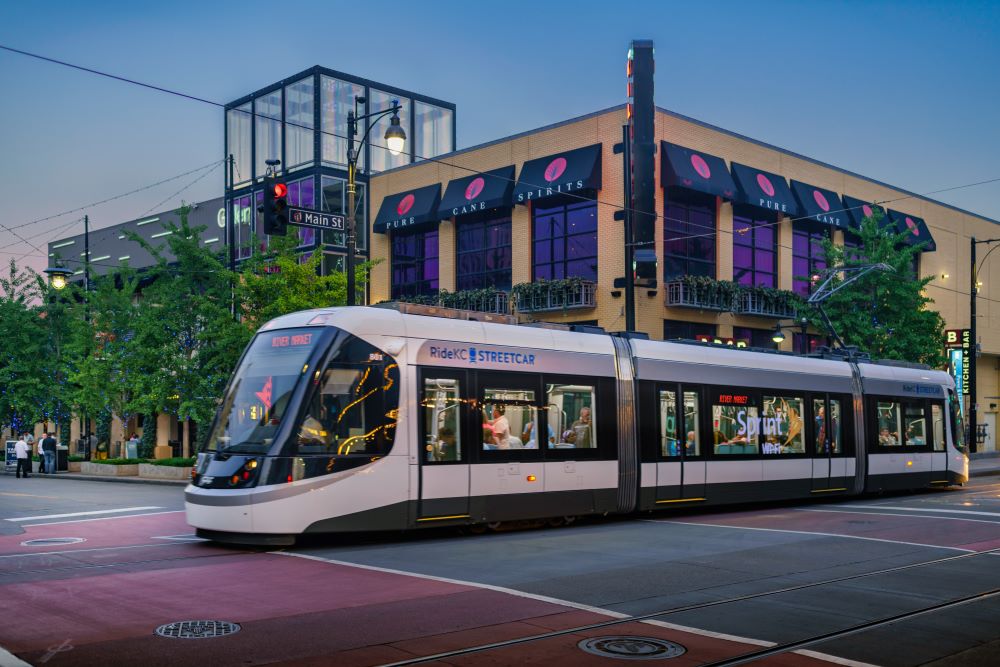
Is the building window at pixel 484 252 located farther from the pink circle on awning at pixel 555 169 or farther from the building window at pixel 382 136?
the building window at pixel 382 136

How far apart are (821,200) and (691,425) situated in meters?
23.8

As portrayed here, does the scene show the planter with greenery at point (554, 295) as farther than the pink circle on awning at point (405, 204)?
No

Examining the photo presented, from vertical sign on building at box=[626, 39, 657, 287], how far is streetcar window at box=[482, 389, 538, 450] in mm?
16624

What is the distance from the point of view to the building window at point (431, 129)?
4753cm

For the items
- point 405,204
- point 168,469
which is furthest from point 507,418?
point 405,204

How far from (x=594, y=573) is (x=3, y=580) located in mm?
6528

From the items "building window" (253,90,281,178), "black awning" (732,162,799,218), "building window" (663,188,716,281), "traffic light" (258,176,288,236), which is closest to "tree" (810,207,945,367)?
"black awning" (732,162,799,218)

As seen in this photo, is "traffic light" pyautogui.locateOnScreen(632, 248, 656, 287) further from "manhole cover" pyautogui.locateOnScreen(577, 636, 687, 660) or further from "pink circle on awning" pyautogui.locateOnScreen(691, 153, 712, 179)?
"manhole cover" pyautogui.locateOnScreen(577, 636, 687, 660)

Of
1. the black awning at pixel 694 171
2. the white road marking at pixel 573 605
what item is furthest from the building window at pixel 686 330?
the white road marking at pixel 573 605

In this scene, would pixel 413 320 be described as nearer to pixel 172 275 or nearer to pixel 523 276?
pixel 523 276

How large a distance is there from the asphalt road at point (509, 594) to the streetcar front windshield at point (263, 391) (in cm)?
150

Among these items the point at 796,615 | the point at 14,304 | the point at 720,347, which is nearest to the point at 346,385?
the point at 796,615

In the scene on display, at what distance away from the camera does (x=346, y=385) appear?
43.4 ft

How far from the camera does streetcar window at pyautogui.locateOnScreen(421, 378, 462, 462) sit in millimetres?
14000
